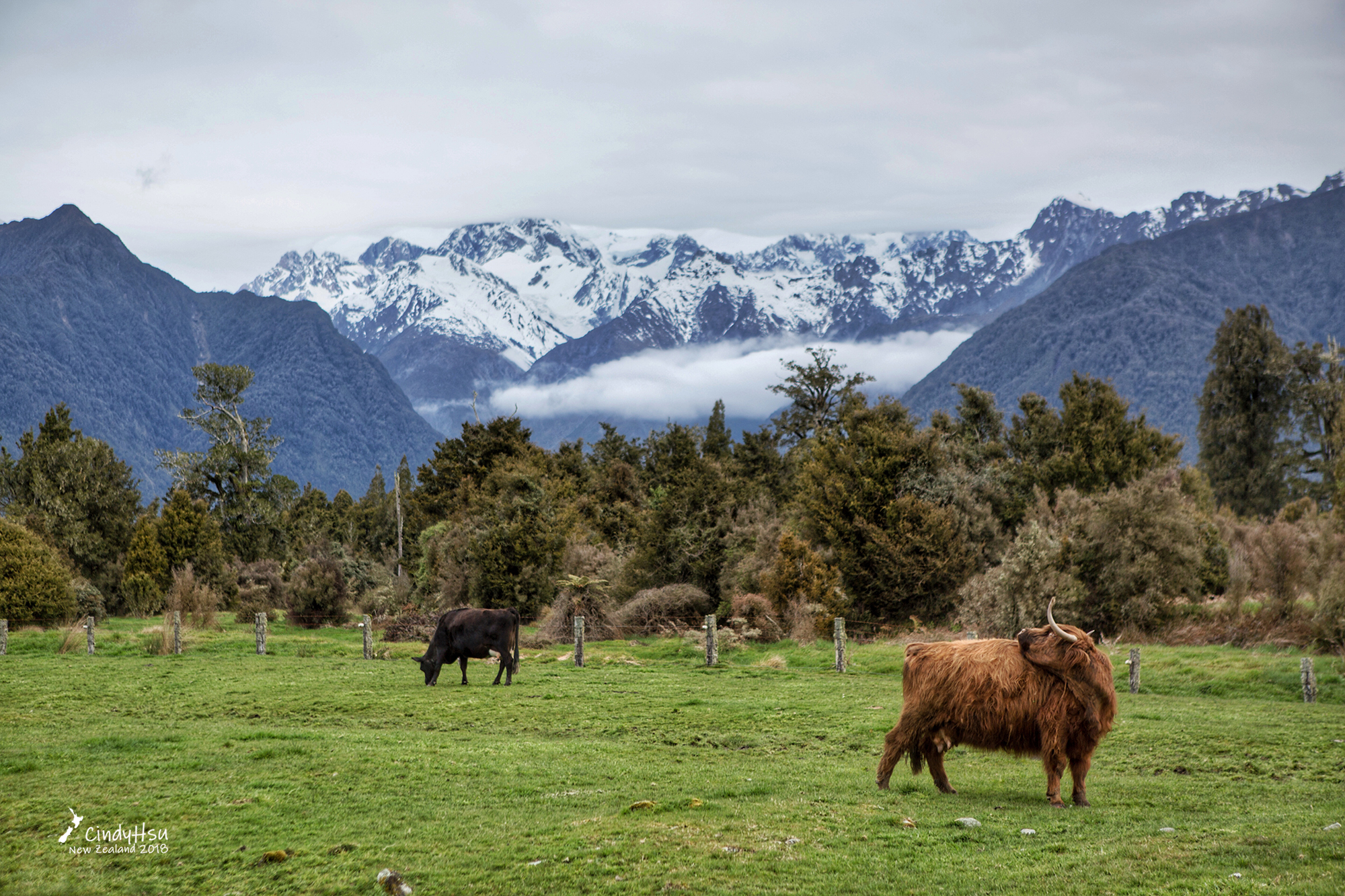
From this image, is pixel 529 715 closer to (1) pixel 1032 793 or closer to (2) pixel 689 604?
(1) pixel 1032 793

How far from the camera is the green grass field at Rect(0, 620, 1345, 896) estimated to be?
7621 millimetres

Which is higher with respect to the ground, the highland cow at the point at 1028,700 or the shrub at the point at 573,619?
the highland cow at the point at 1028,700

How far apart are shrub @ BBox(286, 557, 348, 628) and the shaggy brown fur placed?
34038 millimetres

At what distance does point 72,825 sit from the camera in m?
9.28

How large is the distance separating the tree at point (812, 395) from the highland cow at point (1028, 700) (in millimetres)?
47493

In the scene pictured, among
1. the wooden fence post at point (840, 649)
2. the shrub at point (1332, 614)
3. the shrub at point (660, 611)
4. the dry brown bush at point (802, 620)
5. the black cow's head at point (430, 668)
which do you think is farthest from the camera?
the shrub at point (660, 611)

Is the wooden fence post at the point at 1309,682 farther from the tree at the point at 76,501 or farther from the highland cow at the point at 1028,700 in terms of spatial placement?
the tree at the point at 76,501

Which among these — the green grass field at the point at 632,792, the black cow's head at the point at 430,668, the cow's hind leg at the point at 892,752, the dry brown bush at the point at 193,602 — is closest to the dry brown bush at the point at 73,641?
the dry brown bush at the point at 193,602

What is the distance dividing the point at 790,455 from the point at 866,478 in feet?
64.6

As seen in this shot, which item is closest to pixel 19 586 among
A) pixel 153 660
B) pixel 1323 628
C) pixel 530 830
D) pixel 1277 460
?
pixel 153 660

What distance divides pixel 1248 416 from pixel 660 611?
43.7m

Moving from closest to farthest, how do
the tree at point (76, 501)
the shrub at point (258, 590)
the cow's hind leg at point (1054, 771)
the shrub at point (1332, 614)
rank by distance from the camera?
the cow's hind leg at point (1054, 771) → the shrub at point (1332, 614) → the shrub at point (258, 590) → the tree at point (76, 501)

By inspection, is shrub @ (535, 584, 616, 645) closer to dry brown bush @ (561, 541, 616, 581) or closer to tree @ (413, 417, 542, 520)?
dry brown bush @ (561, 541, 616, 581)

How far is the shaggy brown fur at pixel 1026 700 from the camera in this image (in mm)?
10023
